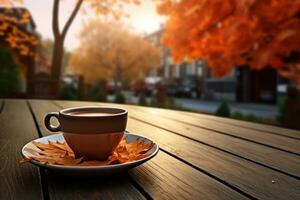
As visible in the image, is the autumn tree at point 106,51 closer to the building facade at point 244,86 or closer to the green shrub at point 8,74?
the building facade at point 244,86


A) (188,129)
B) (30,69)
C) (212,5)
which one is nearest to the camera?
(188,129)

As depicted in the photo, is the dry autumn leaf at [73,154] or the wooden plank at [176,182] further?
the dry autumn leaf at [73,154]

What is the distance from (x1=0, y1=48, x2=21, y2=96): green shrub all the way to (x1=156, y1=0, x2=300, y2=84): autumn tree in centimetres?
421

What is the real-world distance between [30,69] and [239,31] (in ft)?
40.4

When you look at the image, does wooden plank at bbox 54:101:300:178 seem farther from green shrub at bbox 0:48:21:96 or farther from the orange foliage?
the orange foliage

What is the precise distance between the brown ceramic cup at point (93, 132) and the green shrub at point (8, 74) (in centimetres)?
747

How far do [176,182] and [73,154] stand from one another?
0.32 metres

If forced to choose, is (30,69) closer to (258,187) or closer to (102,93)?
(102,93)

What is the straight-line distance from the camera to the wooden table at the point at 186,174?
28.1 inches

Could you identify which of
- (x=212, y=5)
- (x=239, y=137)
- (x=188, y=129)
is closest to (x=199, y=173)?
(x=239, y=137)

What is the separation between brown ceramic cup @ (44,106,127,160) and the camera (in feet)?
2.66

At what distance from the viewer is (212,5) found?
5.22 metres

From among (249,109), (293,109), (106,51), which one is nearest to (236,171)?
(293,109)

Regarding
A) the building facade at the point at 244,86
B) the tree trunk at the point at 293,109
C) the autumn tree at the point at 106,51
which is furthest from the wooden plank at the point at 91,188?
the autumn tree at the point at 106,51
